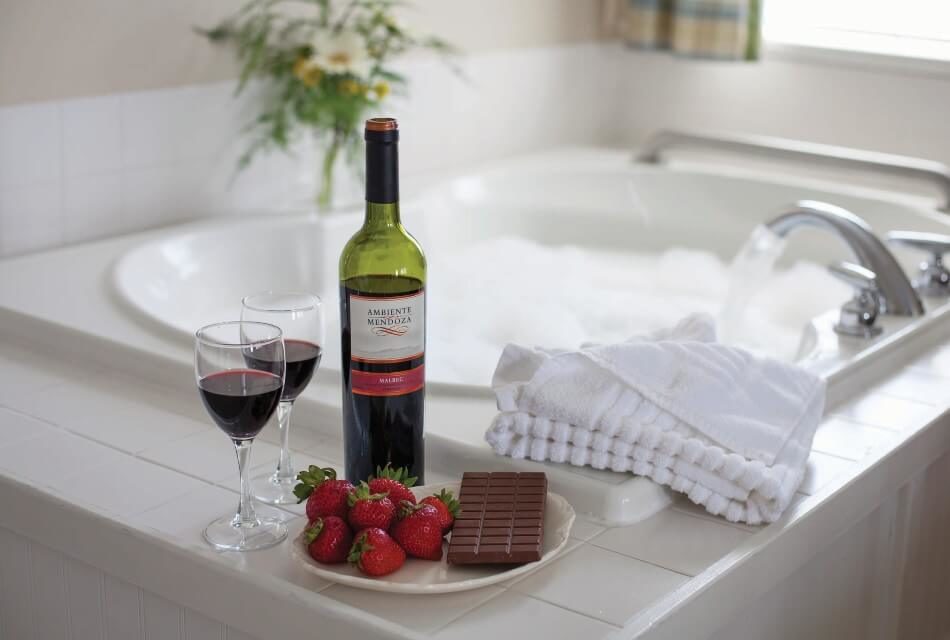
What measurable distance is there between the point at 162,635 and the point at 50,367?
66cm

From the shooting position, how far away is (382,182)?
1.26 metres

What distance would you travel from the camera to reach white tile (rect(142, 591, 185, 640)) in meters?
1.31

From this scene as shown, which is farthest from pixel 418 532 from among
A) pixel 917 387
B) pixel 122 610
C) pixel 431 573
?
pixel 917 387

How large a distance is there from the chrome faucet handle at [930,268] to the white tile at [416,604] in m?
1.34

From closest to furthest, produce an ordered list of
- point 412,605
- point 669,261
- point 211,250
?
point 412,605 < point 211,250 < point 669,261

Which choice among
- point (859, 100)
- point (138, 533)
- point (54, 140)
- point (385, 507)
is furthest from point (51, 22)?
point (859, 100)

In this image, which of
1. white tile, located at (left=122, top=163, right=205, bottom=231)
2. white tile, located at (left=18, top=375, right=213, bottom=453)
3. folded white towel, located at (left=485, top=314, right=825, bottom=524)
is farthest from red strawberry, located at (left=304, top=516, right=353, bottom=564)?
white tile, located at (left=122, top=163, right=205, bottom=231)

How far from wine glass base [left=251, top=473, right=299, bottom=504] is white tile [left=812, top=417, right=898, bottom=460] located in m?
0.69

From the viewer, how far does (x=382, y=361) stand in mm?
1282

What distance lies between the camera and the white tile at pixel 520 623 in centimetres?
112

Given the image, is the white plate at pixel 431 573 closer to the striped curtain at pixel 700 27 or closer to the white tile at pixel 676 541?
the white tile at pixel 676 541

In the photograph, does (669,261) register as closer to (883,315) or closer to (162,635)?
(883,315)

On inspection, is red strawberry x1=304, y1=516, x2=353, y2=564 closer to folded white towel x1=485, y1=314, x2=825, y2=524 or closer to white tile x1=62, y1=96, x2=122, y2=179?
folded white towel x1=485, y1=314, x2=825, y2=524

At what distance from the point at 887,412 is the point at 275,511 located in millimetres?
907
